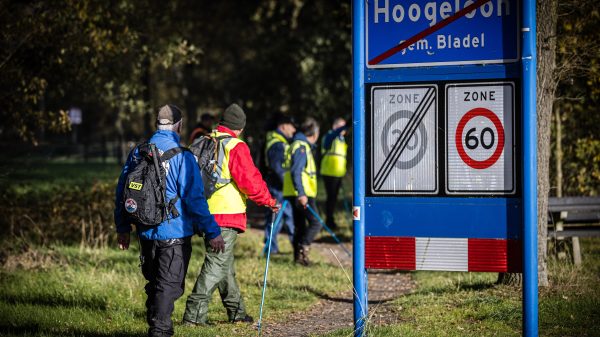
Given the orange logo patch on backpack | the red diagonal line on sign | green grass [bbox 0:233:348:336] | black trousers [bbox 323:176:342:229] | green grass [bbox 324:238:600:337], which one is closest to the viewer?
the red diagonal line on sign

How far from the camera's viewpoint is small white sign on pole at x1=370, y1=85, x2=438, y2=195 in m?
5.49

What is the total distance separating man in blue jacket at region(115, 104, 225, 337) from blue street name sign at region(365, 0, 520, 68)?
66.9 inches

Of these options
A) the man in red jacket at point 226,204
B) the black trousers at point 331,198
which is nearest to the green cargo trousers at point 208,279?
the man in red jacket at point 226,204

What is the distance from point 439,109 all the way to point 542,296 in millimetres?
3511

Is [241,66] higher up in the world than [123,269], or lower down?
higher up

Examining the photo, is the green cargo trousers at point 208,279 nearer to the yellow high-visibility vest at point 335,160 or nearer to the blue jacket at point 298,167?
the blue jacket at point 298,167

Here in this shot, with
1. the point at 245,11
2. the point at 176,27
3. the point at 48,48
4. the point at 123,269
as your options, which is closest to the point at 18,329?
the point at 123,269

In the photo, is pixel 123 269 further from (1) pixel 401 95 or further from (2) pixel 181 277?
(1) pixel 401 95

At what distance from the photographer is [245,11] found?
29.3 meters

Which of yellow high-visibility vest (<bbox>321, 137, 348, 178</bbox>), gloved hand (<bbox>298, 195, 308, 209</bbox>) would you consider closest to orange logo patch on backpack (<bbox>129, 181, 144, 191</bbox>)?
gloved hand (<bbox>298, 195, 308, 209</bbox>)

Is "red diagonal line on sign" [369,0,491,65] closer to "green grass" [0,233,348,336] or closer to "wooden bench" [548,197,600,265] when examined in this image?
"green grass" [0,233,348,336]

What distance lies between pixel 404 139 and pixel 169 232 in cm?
192

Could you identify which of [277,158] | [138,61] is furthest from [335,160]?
[138,61]

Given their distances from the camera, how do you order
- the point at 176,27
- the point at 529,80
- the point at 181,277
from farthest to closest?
the point at 176,27
the point at 181,277
the point at 529,80
